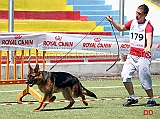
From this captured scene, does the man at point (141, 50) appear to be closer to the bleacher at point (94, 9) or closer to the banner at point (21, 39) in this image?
the banner at point (21, 39)

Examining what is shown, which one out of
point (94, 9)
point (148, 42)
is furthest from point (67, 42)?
point (94, 9)

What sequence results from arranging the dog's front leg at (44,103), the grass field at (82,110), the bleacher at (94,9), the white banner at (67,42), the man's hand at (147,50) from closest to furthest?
1. the grass field at (82,110)
2. the dog's front leg at (44,103)
3. the man's hand at (147,50)
4. the white banner at (67,42)
5. the bleacher at (94,9)

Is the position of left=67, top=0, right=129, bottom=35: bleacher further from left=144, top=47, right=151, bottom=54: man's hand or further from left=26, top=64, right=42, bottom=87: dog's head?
left=26, top=64, right=42, bottom=87: dog's head

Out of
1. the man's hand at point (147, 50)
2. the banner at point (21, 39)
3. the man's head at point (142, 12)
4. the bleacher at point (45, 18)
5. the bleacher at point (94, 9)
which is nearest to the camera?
the man's hand at point (147, 50)

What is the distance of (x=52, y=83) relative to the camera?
10945 mm

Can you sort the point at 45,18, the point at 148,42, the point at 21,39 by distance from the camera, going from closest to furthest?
the point at 148,42 → the point at 21,39 → the point at 45,18

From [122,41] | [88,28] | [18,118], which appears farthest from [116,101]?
[88,28]

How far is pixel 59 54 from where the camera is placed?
719 inches

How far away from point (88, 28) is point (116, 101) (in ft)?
33.6

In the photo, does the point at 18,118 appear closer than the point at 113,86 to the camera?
Yes

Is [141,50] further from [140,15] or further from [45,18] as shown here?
[45,18]

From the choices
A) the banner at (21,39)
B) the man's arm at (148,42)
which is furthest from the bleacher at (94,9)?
the man's arm at (148,42)

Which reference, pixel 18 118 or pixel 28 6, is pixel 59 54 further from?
pixel 18 118

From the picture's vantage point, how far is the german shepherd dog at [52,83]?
10.8 m
